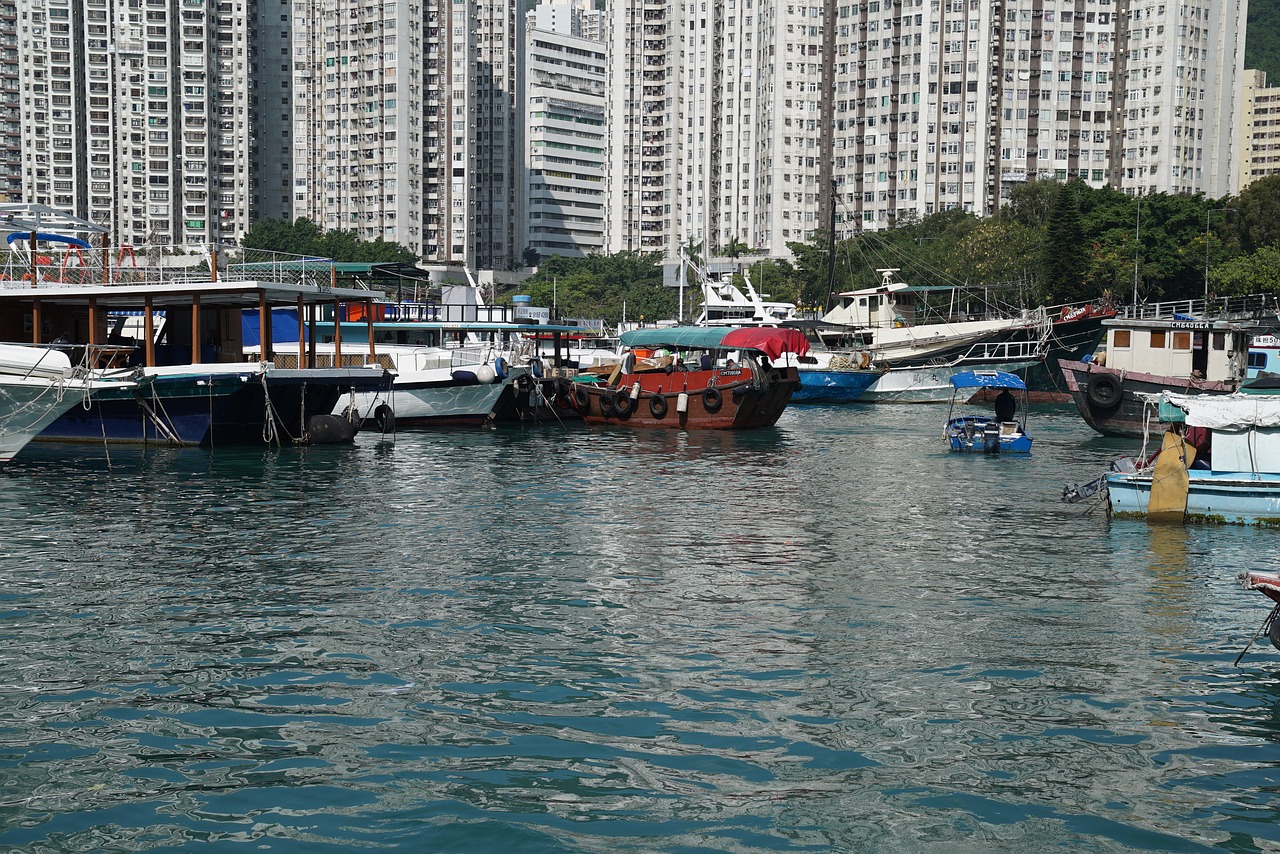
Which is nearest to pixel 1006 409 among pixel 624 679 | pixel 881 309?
pixel 624 679

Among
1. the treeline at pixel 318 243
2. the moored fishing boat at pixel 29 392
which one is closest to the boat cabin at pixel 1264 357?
the moored fishing boat at pixel 29 392

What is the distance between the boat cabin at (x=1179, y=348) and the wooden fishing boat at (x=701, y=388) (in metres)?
11.2

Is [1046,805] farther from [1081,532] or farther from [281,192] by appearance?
[281,192]

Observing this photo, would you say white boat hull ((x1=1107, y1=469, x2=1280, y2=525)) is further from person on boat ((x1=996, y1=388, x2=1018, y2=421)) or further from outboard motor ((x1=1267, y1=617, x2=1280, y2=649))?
person on boat ((x1=996, y1=388, x2=1018, y2=421))

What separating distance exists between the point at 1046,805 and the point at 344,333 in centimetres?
4163

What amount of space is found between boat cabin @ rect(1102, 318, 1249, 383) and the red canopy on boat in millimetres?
11103

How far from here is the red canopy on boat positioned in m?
48.9

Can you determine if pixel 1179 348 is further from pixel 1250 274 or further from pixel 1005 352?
pixel 1250 274

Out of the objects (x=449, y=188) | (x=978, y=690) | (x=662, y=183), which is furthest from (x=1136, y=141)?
(x=978, y=690)

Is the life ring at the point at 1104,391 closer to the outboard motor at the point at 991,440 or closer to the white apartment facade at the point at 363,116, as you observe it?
the outboard motor at the point at 991,440

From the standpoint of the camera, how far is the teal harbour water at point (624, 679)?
33.9ft

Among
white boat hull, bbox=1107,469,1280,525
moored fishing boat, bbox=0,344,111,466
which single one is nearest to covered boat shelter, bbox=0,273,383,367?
moored fishing boat, bbox=0,344,111,466

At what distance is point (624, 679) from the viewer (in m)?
13.9

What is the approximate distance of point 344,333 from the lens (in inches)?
1943
